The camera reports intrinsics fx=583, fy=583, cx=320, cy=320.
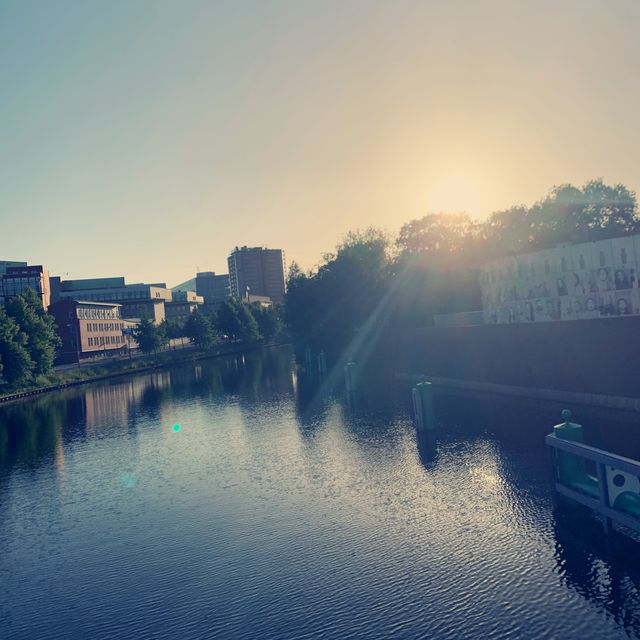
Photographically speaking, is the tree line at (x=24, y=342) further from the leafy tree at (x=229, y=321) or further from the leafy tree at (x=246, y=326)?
the leafy tree at (x=246, y=326)

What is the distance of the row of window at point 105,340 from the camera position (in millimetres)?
134500

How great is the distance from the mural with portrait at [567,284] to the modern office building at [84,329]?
90.9m

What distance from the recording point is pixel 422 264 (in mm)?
78250

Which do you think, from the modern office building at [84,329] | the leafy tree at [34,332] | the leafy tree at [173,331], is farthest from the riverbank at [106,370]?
the leafy tree at [173,331]

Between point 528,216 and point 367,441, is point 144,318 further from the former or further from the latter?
point 367,441

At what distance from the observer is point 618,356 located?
35125mm

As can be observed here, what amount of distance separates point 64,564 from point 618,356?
31.3 meters

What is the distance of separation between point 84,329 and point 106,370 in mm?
28680

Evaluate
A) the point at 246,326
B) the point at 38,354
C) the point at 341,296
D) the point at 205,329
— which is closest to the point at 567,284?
the point at 341,296

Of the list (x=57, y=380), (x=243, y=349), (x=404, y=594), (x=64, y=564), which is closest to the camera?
(x=404, y=594)

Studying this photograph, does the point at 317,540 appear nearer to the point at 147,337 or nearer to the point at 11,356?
the point at 11,356

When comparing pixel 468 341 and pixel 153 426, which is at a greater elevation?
pixel 468 341

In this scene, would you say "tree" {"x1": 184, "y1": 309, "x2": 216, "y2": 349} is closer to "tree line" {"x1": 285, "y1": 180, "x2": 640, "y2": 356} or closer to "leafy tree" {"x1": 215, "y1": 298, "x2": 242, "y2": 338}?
"leafy tree" {"x1": 215, "y1": 298, "x2": 242, "y2": 338}

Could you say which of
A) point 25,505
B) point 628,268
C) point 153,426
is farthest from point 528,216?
point 25,505
